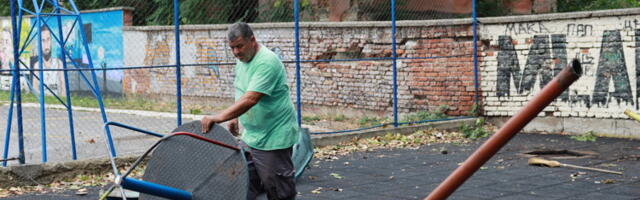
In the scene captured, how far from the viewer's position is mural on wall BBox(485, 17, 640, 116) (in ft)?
38.2

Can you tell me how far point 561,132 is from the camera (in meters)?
12.5

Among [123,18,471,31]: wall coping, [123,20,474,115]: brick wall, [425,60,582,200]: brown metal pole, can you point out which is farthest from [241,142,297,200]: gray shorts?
[123,18,471,31]: wall coping

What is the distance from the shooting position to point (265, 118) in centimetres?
530

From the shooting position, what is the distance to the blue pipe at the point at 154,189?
356 cm

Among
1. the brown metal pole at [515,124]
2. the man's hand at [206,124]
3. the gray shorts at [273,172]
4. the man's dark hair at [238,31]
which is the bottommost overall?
the gray shorts at [273,172]

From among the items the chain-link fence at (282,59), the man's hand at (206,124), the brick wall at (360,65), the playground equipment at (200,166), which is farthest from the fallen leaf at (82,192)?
the brick wall at (360,65)

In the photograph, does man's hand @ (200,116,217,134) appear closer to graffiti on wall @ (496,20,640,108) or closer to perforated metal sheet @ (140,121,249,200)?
perforated metal sheet @ (140,121,249,200)

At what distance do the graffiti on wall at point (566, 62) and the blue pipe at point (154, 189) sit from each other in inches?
348

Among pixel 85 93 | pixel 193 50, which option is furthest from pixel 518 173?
pixel 85 93

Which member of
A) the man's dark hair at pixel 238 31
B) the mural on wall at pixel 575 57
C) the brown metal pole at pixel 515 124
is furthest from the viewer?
the mural on wall at pixel 575 57

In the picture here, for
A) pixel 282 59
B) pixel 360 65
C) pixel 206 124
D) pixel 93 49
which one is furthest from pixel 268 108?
pixel 93 49

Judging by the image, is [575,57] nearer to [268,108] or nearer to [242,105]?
[268,108]

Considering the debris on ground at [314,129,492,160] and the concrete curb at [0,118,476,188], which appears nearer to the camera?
the concrete curb at [0,118,476,188]

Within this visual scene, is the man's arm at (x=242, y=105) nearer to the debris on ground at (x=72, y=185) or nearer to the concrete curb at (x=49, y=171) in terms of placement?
the debris on ground at (x=72, y=185)
